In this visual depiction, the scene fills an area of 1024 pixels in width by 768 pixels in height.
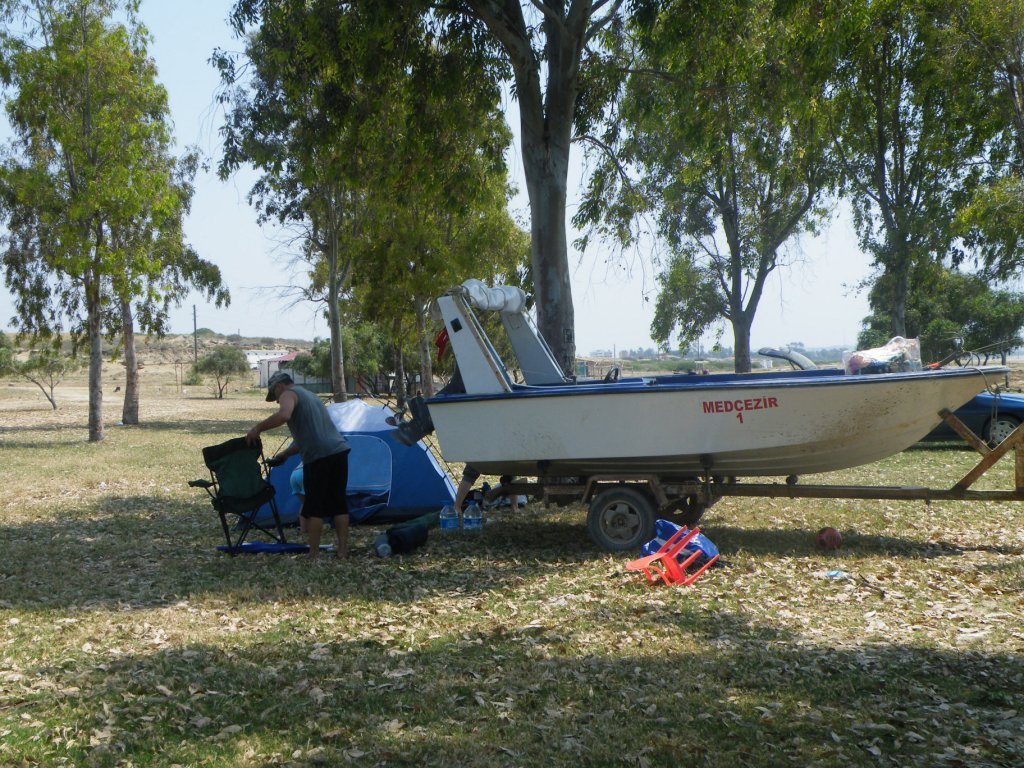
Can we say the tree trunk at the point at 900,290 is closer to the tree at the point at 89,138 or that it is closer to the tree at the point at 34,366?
the tree at the point at 89,138

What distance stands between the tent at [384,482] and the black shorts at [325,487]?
1.99 meters

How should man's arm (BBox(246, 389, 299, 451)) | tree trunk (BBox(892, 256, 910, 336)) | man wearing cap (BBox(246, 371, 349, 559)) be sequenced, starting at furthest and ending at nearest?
tree trunk (BBox(892, 256, 910, 336))
man wearing cap (BBox(246, 371, 349, 559))
man's arm (BBox(246, 389, 299, 451))

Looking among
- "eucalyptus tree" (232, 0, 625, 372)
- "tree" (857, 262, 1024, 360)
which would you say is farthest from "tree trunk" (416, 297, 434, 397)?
"tree" (857, 262, 1024, 360)

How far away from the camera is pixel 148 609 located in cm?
716

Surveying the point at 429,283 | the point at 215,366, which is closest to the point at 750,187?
the point at 429,283

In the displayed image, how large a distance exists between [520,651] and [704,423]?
314 cm

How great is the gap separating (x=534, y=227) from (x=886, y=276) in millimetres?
17071

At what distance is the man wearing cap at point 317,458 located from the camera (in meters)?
8.88

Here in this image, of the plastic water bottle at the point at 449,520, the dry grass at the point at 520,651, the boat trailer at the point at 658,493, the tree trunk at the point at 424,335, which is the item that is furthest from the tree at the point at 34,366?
the boat trailer at the point at 658,493

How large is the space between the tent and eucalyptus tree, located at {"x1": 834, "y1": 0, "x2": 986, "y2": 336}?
→ 15248mm

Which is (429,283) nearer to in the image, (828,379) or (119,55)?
(119,55)

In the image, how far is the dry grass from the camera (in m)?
4.51

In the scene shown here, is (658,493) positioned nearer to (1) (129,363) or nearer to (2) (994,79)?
(2) (994,79)

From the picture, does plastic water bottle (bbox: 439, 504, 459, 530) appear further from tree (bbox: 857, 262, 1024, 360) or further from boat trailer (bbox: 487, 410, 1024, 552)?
tree (bbox: 857, 262, 1024, 360)
